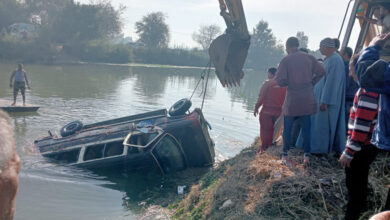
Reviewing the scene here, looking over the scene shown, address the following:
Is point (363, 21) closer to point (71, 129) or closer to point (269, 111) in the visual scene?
point (269, 111)

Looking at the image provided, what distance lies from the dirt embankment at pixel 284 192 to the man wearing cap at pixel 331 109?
0.24 meters

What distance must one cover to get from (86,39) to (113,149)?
4927 centimetres

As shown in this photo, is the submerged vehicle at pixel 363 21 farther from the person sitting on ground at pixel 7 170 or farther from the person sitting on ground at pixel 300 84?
the person sitting on ground at pixel 7 170

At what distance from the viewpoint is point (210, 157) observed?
8.61 metres

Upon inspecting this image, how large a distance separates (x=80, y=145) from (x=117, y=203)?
222cm

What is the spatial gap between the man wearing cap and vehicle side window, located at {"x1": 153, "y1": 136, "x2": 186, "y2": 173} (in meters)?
3.64

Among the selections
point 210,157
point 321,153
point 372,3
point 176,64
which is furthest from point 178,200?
point 176,64

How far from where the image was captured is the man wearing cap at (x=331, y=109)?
5.21 metres

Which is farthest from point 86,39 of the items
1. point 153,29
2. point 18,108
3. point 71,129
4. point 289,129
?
point 289,129

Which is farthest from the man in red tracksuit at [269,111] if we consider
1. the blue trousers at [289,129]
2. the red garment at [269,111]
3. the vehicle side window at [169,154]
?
the vehicle side window at [169,154]

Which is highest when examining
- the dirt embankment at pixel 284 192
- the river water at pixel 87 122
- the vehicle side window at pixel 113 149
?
the dirt embankment at pixel 284 192

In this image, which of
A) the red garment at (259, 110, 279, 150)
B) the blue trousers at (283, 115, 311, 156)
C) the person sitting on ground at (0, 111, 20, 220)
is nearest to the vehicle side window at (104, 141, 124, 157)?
the red garment at (259, 110, 279, 150)

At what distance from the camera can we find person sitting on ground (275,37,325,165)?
17.2 ft

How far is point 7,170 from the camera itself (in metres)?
2.10
